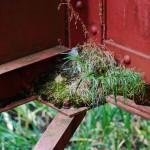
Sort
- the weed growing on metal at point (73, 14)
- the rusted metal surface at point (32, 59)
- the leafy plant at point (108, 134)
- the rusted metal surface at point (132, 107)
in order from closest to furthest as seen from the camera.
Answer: the rusted metal surface at point (132, 107) < the rusted metal surface at point (32, 59) < the weed growing on metal at point (73, 14) < the leafy plant at point (108, 134)

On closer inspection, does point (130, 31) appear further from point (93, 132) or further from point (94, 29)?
point (93, 132)

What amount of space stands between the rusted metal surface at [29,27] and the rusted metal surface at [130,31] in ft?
Result: 0.94

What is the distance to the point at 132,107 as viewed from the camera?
2455mm

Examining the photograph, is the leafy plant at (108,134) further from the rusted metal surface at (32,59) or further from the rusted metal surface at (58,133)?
the rusted metal surface at (58,133)

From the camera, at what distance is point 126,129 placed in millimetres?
4797

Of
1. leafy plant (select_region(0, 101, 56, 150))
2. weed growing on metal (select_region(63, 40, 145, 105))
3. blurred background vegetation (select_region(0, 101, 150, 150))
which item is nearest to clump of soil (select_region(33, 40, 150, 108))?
weed growing on metal (select_region(63, 40, 145, 105))

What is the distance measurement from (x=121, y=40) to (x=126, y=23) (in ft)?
0.37

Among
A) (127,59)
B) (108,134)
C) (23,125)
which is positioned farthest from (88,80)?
(23,125)

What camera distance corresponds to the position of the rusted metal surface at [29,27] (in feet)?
8.16

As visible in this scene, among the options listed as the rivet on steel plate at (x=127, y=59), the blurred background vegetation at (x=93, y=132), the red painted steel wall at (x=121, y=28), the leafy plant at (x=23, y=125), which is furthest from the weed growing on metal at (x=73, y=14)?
the leafy plant at (x=23, y=125)

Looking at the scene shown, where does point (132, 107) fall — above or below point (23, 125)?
above

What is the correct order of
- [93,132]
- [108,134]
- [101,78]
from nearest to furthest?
[101,78]
[108,134]
[93,132]

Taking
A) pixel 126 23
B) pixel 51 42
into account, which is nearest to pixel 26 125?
pixel 51 42

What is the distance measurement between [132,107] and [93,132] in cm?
250
